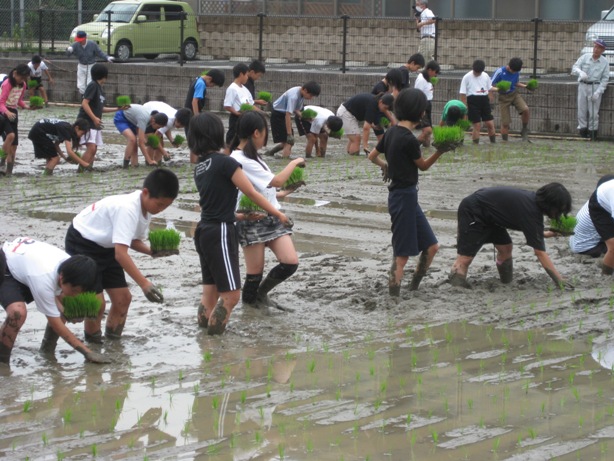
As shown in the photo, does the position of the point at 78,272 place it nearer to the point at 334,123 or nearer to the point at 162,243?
the point at 162,243

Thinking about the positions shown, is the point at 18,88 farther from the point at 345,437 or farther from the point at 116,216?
the point at 345,437

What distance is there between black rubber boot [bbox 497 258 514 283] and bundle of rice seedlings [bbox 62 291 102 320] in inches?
140

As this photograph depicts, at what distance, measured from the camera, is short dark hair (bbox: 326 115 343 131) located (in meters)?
15.8

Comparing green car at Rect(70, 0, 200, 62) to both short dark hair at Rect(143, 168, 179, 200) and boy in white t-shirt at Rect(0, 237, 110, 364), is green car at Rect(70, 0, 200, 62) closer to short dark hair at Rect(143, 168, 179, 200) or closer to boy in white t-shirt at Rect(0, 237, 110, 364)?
short dark hair at Rect(143, 168, 179, 200)

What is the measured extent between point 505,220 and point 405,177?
89cm

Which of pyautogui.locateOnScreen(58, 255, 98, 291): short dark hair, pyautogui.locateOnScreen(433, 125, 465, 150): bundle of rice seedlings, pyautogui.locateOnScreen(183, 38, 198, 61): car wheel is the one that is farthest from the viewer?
pyautogui.locateOnScreen(183, 38, 198, 61): car wheel

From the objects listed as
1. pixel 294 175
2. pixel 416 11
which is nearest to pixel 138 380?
pixel 294 175

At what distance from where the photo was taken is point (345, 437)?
17.5 ft

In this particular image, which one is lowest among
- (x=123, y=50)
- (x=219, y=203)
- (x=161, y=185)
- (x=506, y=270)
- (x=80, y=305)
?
(x=506, y=270)

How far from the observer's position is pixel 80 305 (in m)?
6.36


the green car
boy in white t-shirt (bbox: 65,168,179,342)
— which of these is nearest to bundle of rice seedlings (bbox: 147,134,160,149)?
boy in white t-shirt (bbox: 65,168,179,342)

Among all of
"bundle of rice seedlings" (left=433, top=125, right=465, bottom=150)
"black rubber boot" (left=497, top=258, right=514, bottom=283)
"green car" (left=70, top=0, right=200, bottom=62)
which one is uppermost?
"green car" (left=70, top=0, right=200, bottom=62)

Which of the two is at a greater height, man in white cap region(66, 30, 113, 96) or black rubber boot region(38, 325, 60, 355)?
man in white cap region(66, 30, 113, 96)

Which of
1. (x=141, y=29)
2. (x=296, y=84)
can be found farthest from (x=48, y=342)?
(x=141, y=29)
